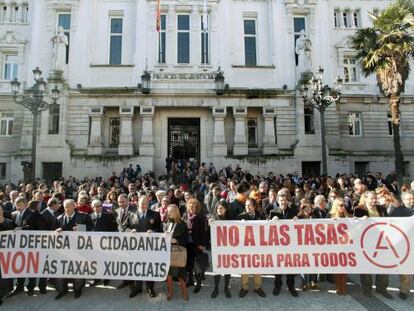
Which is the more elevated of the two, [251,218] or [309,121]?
[309,121]

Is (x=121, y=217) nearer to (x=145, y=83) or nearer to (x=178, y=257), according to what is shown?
(x=178, y=257)

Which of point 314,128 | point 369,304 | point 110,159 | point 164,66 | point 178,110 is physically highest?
point 164,66

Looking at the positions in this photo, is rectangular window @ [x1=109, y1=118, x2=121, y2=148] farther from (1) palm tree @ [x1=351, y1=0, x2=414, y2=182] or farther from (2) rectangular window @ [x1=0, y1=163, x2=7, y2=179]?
(1) palm tree @ [x1=351, y1=0, x2=414, y2=182]

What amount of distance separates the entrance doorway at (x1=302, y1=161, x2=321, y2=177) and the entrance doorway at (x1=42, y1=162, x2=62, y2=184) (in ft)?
56.6

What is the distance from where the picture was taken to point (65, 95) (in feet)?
74.3

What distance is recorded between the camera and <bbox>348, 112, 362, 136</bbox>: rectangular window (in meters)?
26.8

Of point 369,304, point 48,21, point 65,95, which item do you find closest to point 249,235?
point 369,304

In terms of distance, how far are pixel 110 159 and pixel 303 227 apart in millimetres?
17626

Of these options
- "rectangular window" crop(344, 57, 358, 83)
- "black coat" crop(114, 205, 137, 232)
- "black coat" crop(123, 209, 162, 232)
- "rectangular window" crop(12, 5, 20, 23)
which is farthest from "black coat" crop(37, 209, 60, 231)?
"rectangular window" crop(344, 57, 358, 83)

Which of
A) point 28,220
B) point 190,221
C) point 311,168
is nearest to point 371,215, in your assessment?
point 190,221

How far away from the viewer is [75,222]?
21.5ft

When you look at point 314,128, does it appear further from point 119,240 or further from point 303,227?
point 119,240

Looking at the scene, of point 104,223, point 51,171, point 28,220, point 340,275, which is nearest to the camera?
point 340,275

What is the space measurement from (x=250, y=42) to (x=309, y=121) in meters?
7.76
